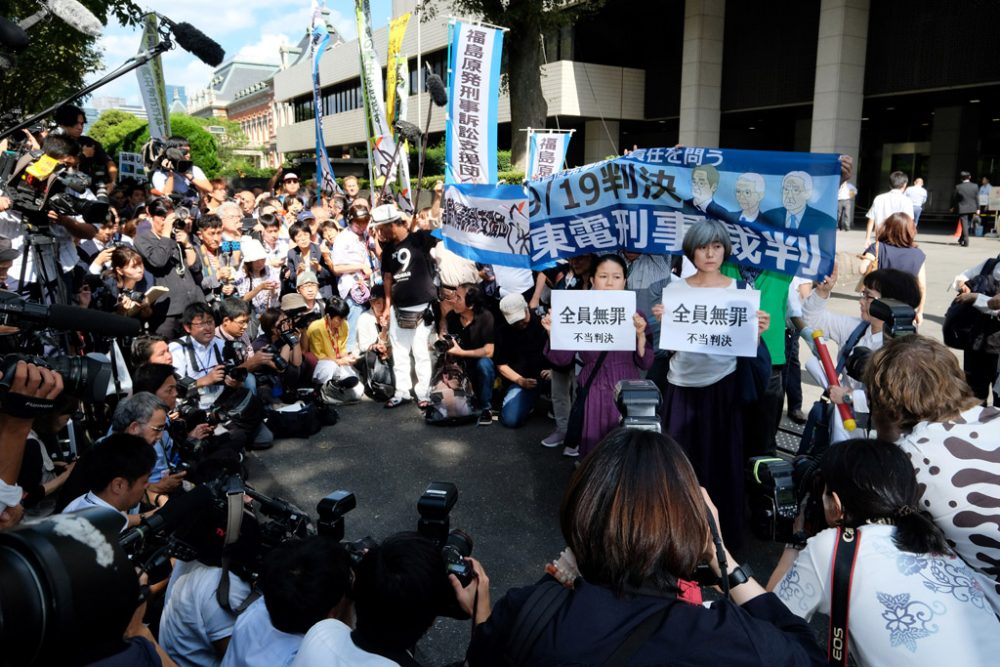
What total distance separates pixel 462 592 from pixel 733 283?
2447 millimetres

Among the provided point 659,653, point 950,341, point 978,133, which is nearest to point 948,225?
point 978,133

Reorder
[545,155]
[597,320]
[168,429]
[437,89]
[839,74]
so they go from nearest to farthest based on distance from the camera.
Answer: [597,320] → [168,429] → [437,89] → [545,155] → [839,74]

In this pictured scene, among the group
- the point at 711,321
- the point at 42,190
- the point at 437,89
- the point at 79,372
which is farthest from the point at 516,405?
the point at 437,89

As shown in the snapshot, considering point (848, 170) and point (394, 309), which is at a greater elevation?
point (848, 170)

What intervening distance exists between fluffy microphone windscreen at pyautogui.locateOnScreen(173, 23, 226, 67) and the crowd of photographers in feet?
4.06

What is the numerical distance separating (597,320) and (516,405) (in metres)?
2.17

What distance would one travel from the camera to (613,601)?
1.39 metres

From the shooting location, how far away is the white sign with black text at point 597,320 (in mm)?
4078

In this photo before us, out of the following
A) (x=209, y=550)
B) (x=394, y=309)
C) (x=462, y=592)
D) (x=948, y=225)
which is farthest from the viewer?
(x=948, y=225)

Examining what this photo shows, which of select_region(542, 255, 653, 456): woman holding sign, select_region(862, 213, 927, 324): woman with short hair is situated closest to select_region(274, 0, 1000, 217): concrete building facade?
select_region(862, 213, 927, 324): woman with short hair

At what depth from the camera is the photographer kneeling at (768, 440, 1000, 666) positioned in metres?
1.69

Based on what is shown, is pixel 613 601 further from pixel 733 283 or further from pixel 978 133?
pixel 978 133

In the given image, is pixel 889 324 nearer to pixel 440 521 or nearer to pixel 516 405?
pixel 440 521

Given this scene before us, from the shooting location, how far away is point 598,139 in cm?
2714
